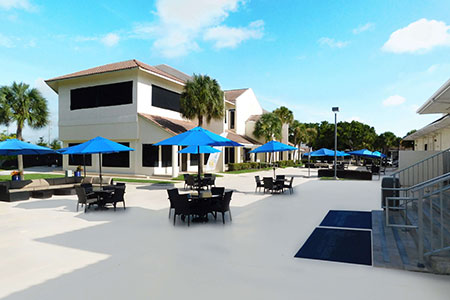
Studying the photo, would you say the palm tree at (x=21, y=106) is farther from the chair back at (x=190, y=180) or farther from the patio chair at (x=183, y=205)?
the patio chair at (x=183, y=205)

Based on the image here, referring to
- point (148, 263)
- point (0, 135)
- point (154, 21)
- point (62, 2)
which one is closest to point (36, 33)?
point (62, 2)

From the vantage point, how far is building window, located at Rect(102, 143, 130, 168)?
2317 centimetres

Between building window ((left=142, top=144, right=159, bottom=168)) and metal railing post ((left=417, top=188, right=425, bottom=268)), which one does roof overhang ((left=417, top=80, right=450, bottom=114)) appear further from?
building window ((left=142, top=144, right=159, bottom=168))

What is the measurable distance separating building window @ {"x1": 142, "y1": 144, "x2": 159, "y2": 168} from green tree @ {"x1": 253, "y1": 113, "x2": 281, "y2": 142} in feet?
49.9

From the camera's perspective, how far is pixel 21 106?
90.5 feet

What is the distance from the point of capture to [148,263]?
4.99m

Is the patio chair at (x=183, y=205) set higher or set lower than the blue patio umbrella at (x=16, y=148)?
lower

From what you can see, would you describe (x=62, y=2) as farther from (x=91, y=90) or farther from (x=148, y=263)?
(x=148, y=263)

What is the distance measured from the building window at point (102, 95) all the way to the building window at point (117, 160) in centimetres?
398

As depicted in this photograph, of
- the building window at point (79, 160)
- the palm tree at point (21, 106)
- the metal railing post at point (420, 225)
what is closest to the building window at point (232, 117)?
the building window at point (79, 160)

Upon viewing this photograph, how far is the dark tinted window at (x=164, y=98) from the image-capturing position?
24.0 m

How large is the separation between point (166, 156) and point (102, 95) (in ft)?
26.8

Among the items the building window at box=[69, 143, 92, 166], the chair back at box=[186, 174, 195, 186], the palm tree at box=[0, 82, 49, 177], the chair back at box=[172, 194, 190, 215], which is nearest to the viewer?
the chair back at box=[172, 194, 190, 215]

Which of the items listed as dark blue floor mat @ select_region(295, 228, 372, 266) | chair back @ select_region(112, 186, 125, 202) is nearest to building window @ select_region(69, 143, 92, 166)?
chair back @ select_region(112, 186, 125, 202)
